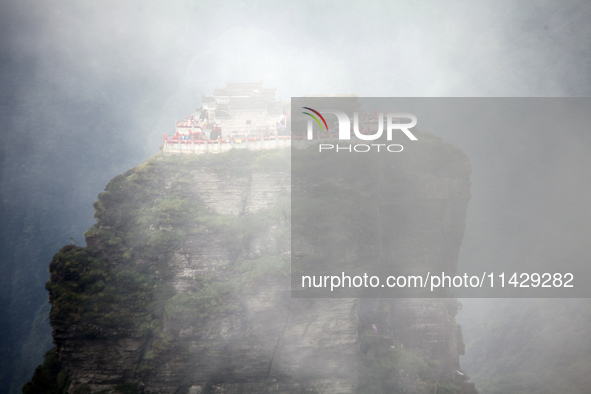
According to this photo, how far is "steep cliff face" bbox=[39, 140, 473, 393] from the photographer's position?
22.3 meters

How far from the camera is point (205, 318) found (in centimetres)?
2228

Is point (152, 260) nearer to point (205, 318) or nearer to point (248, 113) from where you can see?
point (205, 318)

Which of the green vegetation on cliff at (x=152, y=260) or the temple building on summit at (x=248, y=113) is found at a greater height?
the temple building on summit at (x=248, y=113)

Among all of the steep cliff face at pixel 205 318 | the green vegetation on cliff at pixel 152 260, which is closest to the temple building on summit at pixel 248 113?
the green vegetation on cliff at pixel 152 260

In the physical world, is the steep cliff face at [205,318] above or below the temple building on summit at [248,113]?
below

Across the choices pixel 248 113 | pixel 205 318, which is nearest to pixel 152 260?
pixel 205 318

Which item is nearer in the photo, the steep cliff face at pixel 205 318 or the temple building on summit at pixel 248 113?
the steep cliff face at pixel 205 318

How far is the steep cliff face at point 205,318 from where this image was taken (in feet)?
73.3

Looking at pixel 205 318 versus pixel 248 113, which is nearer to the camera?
pixel 205 318

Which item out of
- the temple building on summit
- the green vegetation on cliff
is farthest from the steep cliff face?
the temple building on summit

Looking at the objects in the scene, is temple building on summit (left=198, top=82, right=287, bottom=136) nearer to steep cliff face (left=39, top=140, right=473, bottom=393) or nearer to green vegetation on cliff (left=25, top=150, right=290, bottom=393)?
green vegetation on cliff (left=25, top=150, right=290, bottom=393)

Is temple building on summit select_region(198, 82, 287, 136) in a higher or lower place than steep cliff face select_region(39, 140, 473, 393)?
higher

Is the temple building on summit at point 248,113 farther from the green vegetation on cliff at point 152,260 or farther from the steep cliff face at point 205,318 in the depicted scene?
the steep cliff face at point 205,318

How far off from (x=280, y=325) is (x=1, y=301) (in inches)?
1421
